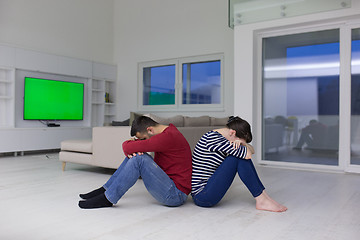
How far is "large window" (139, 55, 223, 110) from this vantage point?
22.9 ft

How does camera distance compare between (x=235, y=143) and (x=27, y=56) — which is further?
(x=27, y=56)

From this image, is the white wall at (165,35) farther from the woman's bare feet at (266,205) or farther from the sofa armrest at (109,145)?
the woman's bare feet at (266,205)

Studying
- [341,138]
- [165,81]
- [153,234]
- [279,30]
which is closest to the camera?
[153,234]

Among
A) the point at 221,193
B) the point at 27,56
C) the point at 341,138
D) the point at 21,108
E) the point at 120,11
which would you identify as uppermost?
the point at 120,11

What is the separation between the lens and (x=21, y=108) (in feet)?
21.0

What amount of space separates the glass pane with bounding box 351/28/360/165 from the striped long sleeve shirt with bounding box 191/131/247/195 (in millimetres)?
2697

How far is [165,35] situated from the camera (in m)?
7.55

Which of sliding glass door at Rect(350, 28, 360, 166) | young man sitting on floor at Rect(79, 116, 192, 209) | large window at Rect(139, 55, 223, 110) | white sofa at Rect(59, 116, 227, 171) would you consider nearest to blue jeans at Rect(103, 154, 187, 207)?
young man sitting on floor at Rect(79, 116, 192, 209)

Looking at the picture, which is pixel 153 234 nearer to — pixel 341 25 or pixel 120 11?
pixel 341 25

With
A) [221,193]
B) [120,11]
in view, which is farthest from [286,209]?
[120,11]

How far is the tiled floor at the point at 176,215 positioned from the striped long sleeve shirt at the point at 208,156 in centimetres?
23

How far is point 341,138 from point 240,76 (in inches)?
64.5

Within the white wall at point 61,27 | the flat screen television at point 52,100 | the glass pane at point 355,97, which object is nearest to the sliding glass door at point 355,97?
the glass pane at point 355,97

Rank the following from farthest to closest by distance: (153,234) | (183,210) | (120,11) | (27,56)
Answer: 1. (120,11)
2. (27,56)
3. (183,210)
4. (153,234)
